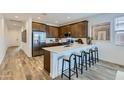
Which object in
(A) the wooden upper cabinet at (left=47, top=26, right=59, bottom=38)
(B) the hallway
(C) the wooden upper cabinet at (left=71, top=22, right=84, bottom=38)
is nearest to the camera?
(B) the hallway

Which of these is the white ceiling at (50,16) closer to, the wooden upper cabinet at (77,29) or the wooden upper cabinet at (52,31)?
the wooden upper cabinet at (77,29)

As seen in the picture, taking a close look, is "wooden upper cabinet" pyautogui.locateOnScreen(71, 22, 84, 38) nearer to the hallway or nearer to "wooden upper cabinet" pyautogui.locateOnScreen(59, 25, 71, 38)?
"wooden upper cabinet" pyautogui.locateOnScreen(59, 25, 71, 38)

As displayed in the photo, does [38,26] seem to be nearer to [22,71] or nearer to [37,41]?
[37,41]

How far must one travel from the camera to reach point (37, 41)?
4555mm

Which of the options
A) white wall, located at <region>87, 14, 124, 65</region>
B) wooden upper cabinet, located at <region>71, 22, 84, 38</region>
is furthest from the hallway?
wooden upper cabinet, located at <region>71, 22, 84, 38</region>

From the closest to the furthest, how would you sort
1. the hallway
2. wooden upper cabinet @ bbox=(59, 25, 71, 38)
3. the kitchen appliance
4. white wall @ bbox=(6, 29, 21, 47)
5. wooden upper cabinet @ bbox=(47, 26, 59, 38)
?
the hallway, the kitchen appliance, wooden upper cabinet @ bbox=(59, 25, 71, 38), wooden upper cabinet @ bbox=(47, 26, 59, 38), white wall @ bbox=(6, 29, 21, 47)

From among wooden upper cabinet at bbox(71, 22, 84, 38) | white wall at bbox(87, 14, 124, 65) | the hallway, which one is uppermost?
wooden upper cabinet at bbox(71, 22, 84, 38)

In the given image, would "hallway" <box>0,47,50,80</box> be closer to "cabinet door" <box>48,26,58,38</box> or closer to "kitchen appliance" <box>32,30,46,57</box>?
"kitchen appliance" <box>32,30,46,57</box>

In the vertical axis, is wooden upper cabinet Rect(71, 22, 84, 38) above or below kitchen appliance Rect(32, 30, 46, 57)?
above

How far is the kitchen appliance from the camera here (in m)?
4.43

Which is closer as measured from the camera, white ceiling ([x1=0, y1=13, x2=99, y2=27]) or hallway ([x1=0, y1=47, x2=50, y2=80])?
white ceiling ([x1=0, y1=13, x2=99, y2=27])

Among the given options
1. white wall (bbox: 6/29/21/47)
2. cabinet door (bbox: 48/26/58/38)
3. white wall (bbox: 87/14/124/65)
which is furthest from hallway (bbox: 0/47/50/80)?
white wall (bbox: 6/29/21/47)
